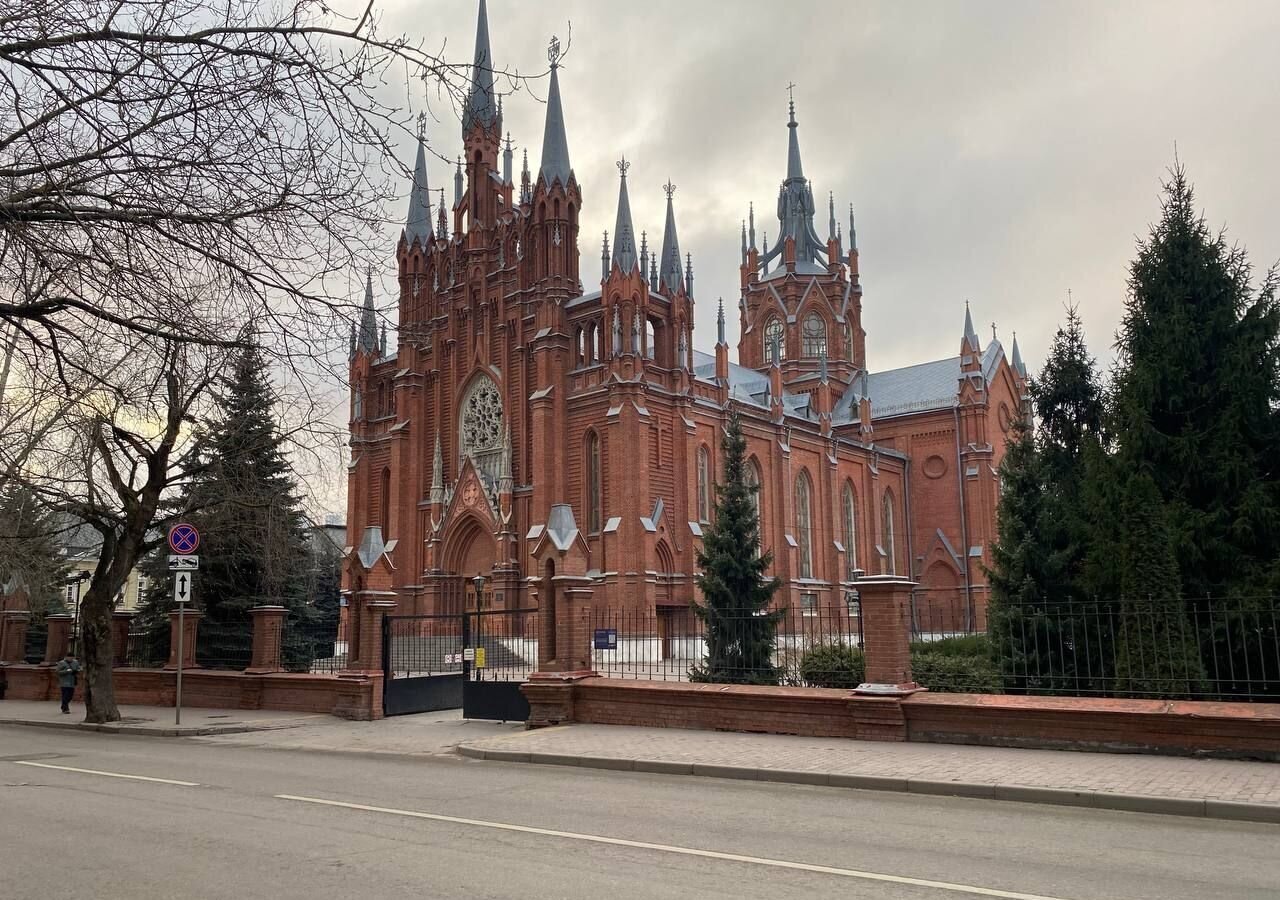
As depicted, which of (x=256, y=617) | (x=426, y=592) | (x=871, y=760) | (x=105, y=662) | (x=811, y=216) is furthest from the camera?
(x=811, y=216)

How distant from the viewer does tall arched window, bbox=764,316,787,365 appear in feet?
202

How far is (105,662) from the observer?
18.1 m

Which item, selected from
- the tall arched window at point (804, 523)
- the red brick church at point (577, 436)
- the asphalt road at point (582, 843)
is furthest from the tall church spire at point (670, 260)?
the asphalt road at point (582, 843)

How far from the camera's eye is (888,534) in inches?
2099

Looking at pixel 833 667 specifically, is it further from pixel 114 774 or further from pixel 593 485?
pixel 593 485

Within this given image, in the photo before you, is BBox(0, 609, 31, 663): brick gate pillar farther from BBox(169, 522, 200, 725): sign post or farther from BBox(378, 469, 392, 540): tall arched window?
BBox(378, 469, 392, 540): tall arched window

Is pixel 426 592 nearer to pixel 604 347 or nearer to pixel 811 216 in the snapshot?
pixel 604 347

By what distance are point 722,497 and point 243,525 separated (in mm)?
11199

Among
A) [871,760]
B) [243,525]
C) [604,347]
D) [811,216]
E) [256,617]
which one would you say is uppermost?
[811,216]

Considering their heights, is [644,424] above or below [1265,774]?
above

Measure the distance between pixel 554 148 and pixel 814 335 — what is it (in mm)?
27285

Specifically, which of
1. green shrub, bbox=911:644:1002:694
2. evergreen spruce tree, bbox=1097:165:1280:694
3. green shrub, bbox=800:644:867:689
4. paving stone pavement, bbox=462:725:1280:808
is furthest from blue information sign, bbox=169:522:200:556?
evergreen spruce tree, bbox=1097:165:1280:694

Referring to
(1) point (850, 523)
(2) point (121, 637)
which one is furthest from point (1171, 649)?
(1) point (850, 523)

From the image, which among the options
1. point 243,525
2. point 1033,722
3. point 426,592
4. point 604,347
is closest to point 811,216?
point 604,347
